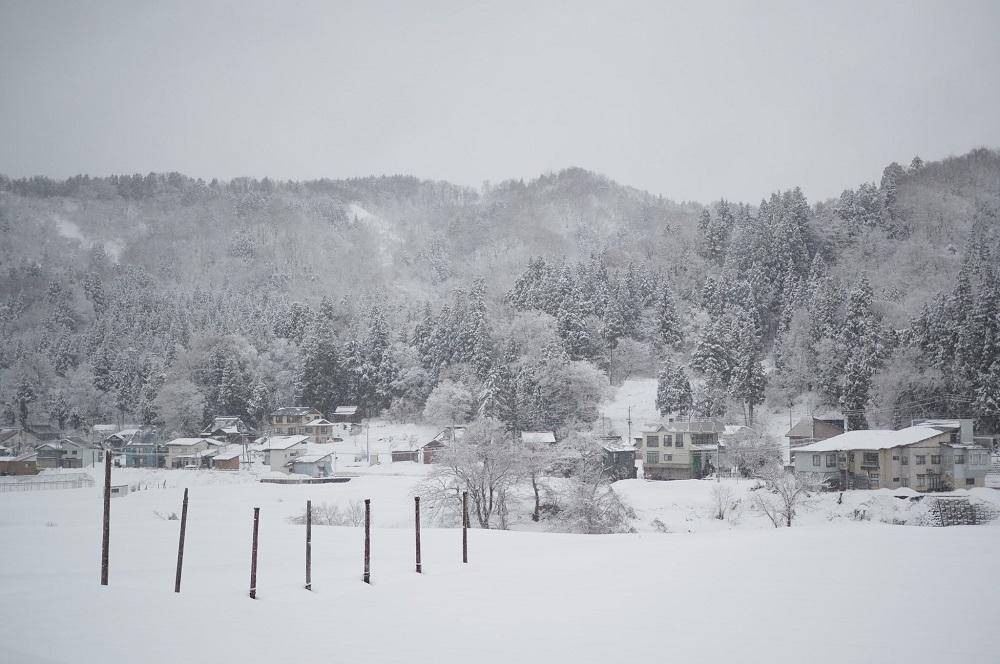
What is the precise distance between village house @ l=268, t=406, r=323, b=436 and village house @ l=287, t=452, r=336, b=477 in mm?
14321

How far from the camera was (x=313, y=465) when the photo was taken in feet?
182

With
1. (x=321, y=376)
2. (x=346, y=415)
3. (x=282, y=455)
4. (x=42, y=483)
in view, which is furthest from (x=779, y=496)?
(x=321, y=376)

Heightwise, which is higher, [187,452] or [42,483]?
[187,452]

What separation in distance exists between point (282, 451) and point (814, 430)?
41.4 meters

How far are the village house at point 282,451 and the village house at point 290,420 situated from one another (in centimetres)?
954

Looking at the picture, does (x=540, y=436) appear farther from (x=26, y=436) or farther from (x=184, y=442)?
(x=26, y=436)

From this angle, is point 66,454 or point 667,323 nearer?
point 66,454

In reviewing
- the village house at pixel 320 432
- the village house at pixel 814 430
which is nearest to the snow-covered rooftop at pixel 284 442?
the village house at pixel 320 432

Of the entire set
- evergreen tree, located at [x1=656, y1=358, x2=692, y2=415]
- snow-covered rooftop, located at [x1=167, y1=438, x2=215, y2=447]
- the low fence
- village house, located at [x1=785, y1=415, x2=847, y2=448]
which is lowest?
the low fence

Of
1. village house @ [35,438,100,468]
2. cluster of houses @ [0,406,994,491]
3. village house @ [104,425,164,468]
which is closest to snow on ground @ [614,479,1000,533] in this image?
cluster of houses @ [0,406,994,491]

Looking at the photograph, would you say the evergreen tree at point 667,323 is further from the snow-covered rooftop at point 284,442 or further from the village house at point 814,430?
the snow-covered rooftop at point 284,442

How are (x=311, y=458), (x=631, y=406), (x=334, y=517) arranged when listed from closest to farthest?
(x=334, y=517) → (x=311, y=458) → (x=631, y=406)

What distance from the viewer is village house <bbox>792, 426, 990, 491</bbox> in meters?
38.2

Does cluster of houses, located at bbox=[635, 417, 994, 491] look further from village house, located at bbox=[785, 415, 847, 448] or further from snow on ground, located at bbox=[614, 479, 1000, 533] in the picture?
village house, located at bbox=[785, 415, 847, 448]
